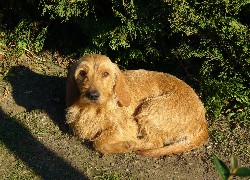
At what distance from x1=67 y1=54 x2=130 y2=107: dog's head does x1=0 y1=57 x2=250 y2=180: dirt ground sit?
2.42 feet

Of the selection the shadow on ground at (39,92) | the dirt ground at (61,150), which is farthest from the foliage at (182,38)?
the shadow on ground at (39,92)

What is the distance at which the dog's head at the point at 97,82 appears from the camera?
16.1 feet

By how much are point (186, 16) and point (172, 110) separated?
56.4 inches

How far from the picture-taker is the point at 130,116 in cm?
539

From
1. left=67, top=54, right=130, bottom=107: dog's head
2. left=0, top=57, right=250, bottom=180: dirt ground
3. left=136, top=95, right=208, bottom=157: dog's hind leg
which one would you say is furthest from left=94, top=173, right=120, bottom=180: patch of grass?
left=67, top=54, right=130, bottom=107: dog's head

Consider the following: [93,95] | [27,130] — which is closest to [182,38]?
[93,95]

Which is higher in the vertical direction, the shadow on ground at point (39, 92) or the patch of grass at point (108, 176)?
the shadow on ground at point (39, 92)

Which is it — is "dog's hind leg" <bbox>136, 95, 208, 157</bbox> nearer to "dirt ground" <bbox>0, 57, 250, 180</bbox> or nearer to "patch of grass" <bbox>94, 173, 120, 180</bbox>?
"dirt ground" <bbox>0, 57, 250, 180</bbox>

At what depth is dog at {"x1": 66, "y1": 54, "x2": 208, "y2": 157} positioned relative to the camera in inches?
202

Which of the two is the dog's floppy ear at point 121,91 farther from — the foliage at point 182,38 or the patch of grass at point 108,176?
the foliage at point 182,38

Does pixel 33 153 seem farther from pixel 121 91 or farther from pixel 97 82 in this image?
pixel 121 91

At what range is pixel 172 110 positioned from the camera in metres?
5.34

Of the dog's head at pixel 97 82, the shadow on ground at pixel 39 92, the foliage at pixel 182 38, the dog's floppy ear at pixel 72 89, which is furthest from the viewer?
the shadow on ground at pixel 39 92

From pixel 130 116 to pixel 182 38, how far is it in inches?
69.1
